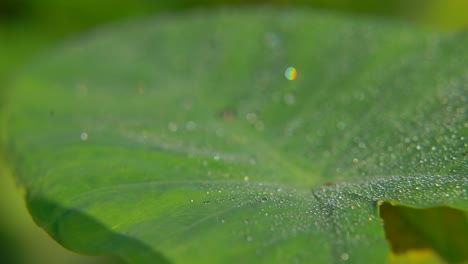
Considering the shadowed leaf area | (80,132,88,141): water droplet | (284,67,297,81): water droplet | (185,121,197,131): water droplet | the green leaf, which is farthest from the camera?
(284,67,297,81): water droplet

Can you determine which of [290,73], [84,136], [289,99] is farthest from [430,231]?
[84,136]

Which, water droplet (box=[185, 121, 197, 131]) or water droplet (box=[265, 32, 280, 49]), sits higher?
water droplet (box=[265, 32, 280, 49])

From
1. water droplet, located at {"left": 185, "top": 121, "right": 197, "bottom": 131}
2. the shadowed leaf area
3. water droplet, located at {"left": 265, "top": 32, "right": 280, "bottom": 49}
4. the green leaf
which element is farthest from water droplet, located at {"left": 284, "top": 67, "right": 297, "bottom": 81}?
the shadowed leaf area

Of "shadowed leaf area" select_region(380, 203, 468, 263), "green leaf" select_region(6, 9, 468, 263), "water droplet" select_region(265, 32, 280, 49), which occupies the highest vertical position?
"water droplet" select_region(265, 32, 280, 49)

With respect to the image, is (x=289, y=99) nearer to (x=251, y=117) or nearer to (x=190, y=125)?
(x=251, y=117)

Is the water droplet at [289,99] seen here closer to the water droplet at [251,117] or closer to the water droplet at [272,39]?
the water droplet at [251,117]

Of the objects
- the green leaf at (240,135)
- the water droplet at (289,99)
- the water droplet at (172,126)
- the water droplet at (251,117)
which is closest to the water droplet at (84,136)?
the green leaf at (240,135)

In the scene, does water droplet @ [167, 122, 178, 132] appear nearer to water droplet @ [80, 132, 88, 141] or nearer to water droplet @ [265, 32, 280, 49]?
water droplet @ [80, 132, 88, 141]
